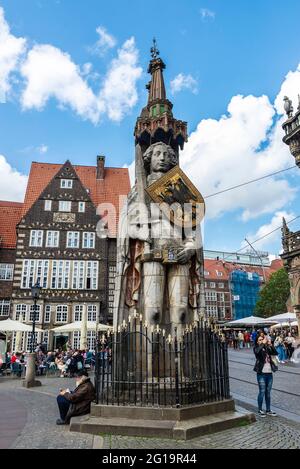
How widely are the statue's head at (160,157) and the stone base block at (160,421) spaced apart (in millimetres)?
4709

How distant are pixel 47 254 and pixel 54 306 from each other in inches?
177

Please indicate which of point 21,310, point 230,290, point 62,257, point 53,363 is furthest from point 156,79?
point 230,290

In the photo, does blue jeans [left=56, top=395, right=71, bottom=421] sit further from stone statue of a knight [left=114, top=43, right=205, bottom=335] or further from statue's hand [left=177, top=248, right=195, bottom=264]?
Answer: statue's hand [left=177, top=248, right=195, bottom=264]

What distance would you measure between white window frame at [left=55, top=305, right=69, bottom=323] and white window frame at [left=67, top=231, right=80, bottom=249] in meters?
5.23

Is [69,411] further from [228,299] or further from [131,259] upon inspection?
[228,299]

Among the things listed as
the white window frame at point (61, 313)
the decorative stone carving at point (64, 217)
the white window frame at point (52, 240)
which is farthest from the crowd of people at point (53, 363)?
the decorative stone carving at point (64, 217)

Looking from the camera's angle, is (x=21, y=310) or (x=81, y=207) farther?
(x=81, y=207)

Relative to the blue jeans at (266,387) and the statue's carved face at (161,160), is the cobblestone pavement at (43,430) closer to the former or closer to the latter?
the blue jeans at (266,387)

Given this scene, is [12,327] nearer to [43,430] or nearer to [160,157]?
[43,430]

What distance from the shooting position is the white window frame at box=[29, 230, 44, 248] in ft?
108

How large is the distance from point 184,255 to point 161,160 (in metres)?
2.17

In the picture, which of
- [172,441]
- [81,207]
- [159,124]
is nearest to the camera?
[172,441]

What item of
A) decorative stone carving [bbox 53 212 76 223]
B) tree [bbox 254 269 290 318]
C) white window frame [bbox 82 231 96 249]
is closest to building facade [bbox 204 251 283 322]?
tree [bbox 254 269 290 318]

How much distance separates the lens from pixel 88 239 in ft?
111
